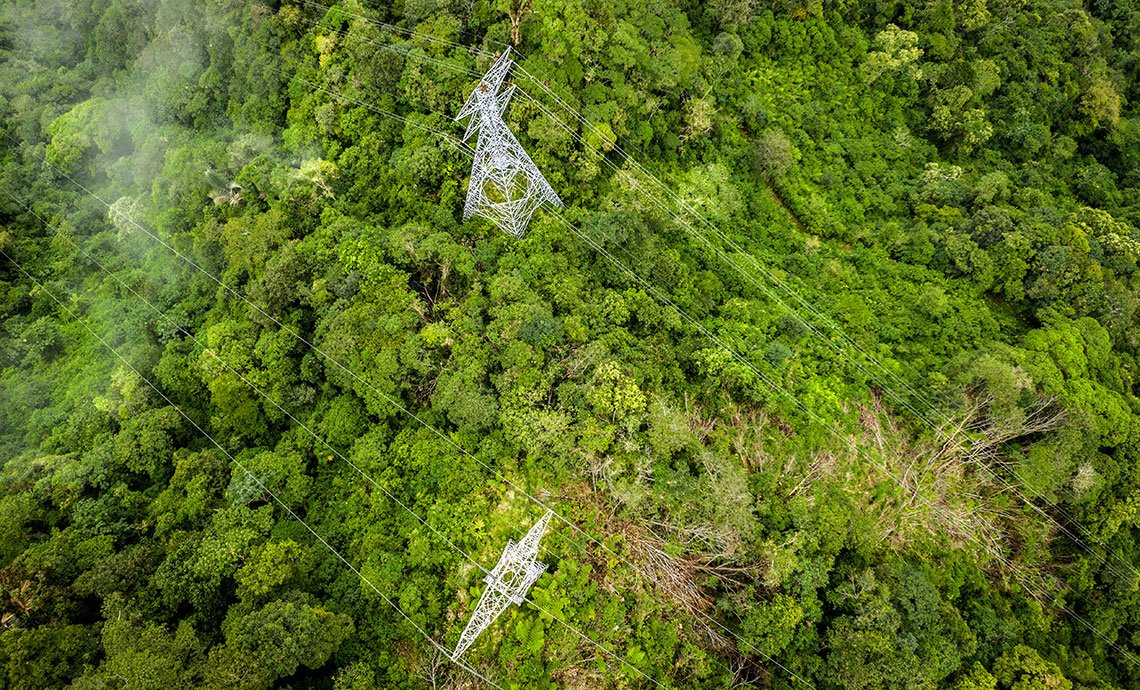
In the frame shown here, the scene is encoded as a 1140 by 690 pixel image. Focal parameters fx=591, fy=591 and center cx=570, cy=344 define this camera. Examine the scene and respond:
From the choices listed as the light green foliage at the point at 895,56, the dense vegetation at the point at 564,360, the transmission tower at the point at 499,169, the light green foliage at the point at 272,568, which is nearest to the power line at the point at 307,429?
the dense vegetation at the point at 564,360

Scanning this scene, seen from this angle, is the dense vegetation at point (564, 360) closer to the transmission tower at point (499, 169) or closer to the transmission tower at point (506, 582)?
the transmission tower at point (506, 582)

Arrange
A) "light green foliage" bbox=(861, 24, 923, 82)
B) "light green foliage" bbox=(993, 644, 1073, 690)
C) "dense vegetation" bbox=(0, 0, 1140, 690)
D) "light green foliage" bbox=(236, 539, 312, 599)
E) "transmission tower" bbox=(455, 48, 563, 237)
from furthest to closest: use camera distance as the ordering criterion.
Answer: "light green foliage" bbox=(861, 24, 923, 82), "transmission tower" bbox=(455, 48, 563, 237), "light green foliage" bbox=(993, 644, 1073, 690), "dense vegetation" bbox=(0, 0, 1140, 690), "light green foliage" bbox=(236, 539, 312, 599)

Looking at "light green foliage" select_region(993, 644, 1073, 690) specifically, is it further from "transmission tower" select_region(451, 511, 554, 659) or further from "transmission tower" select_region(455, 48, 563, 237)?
"transmission tower" select_region(455, 48, 563, 237)

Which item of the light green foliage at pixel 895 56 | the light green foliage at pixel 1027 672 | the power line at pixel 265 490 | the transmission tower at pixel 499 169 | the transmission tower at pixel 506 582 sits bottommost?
the power line at pixel 265 490

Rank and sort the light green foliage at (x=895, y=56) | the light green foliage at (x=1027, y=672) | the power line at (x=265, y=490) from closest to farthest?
the power line at (x=265, y=490) → the light green foliage at (x=1027, y=672) → the light green foliage at (x=895, y=56)

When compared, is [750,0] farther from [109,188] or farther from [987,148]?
[109,188]

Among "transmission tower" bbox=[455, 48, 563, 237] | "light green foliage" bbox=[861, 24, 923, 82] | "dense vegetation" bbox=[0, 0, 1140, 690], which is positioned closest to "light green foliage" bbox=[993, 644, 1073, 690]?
"dense vegetation" bbox=[0, 0, 1140, 690]

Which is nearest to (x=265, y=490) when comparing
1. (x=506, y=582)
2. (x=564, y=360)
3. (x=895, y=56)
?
(x=506, y=582)
